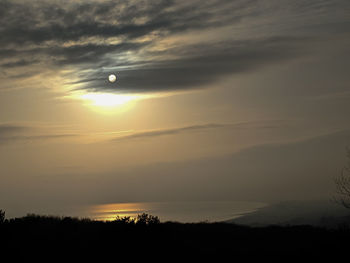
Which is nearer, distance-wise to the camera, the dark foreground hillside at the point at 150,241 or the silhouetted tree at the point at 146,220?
Answer: the dark foreground hillside at the point at 150,241

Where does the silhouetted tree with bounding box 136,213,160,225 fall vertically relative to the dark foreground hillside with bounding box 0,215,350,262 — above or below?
above

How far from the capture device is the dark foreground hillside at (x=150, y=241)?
24203 mm

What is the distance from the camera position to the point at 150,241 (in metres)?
26.1

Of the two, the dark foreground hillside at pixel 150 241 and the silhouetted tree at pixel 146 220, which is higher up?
the silhouetted tree at pixel 146 220

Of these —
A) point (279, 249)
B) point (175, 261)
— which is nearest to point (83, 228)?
point (175, 261)

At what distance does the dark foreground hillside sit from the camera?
953 inches

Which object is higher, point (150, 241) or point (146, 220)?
point (146, 220)

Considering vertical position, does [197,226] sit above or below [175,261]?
above

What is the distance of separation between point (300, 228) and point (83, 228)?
16171mm

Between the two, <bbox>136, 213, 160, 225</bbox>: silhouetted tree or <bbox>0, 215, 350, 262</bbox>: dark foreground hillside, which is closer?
<bbox>0, 215, 350, 262</bbox>: dark foreground hillside

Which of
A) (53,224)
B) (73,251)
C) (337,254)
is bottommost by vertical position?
(337,254)

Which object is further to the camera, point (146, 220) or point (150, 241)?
point (146, 220)

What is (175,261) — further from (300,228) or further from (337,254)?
(300,228)

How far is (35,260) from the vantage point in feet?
75.5
